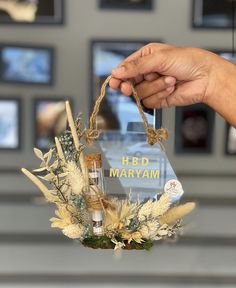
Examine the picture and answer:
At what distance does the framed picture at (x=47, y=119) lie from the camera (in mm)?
1700

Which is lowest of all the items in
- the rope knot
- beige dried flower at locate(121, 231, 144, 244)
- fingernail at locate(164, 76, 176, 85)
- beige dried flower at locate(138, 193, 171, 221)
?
beige dried flower at locate(121, 231, 144, 244)

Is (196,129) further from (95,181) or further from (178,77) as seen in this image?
(95,181)

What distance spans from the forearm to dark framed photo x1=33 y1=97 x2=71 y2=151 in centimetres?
76

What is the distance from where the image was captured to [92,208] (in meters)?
0.98

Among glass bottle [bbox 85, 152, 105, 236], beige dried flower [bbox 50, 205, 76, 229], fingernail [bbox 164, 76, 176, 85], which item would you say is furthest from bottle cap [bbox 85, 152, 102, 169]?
fingernail [bbox 164, 76, 176, 85]

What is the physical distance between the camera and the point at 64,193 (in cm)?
99

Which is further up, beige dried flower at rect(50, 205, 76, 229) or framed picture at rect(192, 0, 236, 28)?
framed picture at rect(192, 0, 236, 28)

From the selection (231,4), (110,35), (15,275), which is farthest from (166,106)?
(15,275)

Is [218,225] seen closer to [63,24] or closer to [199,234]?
[199,234]

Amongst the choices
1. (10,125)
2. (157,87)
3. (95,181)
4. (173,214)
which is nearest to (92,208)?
(95,181)

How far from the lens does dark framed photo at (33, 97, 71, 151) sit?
1700 millimetres

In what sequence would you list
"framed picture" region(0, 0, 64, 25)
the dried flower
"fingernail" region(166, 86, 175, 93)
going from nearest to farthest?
the dried flower → "fingernail" region(166, 86, 175, 93) → "framed picture" region(0, 0, 64, 25)

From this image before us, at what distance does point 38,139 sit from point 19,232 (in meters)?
0.37

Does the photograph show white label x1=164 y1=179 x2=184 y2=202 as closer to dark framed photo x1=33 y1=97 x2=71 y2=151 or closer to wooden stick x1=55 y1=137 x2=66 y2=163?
wooden stick x1=55 y1=137 x2=66 y2=163
